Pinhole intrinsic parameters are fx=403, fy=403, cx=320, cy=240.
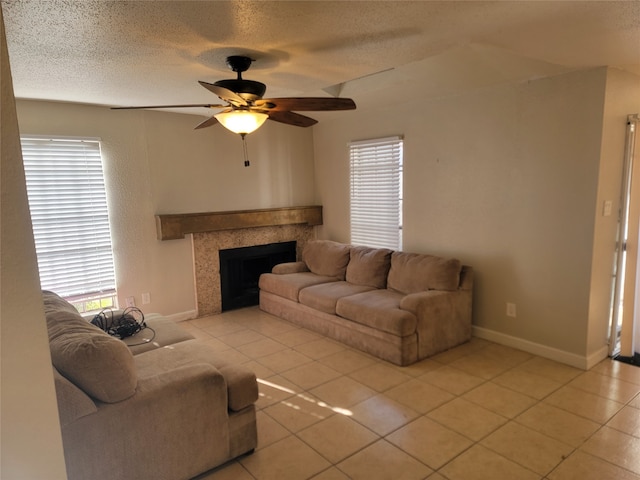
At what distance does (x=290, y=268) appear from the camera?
507cm

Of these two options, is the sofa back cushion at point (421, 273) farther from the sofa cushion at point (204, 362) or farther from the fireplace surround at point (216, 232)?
the sofa cushion at point (204, 362)

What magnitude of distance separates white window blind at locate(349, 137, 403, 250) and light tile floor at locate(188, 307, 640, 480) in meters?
1.59

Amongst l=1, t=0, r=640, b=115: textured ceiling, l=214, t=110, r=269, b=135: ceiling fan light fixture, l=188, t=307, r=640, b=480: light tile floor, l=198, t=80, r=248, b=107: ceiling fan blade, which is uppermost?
l=1, t=0, r=640, b=115: textured ceiling

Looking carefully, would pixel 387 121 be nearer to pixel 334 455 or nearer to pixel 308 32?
pixel 308 32

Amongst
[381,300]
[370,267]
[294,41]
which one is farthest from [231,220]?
[294,41]

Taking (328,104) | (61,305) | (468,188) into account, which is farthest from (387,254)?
(61,305)

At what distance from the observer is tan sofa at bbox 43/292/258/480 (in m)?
1.77

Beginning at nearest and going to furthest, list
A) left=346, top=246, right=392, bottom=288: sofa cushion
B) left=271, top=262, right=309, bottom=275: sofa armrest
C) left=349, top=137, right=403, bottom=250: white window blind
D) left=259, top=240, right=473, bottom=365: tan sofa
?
left=259, top=240, right=473, bottom=365: tan sofa < left=346, top=246, right=392, bottom=288: sofa cushion < left=349, top=137, right=403, bottom=250: white window blind < left=271, top=262, right=309, bottom=275: sofa armrest

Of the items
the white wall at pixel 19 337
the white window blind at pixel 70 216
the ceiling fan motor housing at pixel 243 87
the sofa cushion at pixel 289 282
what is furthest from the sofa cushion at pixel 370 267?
the white wall at pixel 19 337

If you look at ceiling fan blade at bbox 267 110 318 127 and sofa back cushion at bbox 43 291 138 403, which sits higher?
ceiling fan blade at bbox 267 110 318 127

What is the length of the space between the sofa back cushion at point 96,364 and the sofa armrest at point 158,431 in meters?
0.07

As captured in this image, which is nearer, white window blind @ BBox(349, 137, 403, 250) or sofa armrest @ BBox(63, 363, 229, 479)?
sofa armrest @ BBox(63, 363, 229, 479)

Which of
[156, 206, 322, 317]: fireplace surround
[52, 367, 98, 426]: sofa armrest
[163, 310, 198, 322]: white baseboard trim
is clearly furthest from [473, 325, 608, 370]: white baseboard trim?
[52, 367, 98, 426]: sofa armrest

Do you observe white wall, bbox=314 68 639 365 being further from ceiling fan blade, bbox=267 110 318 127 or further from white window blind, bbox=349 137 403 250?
ceiling fan blade, bbox=267 110 318 127
